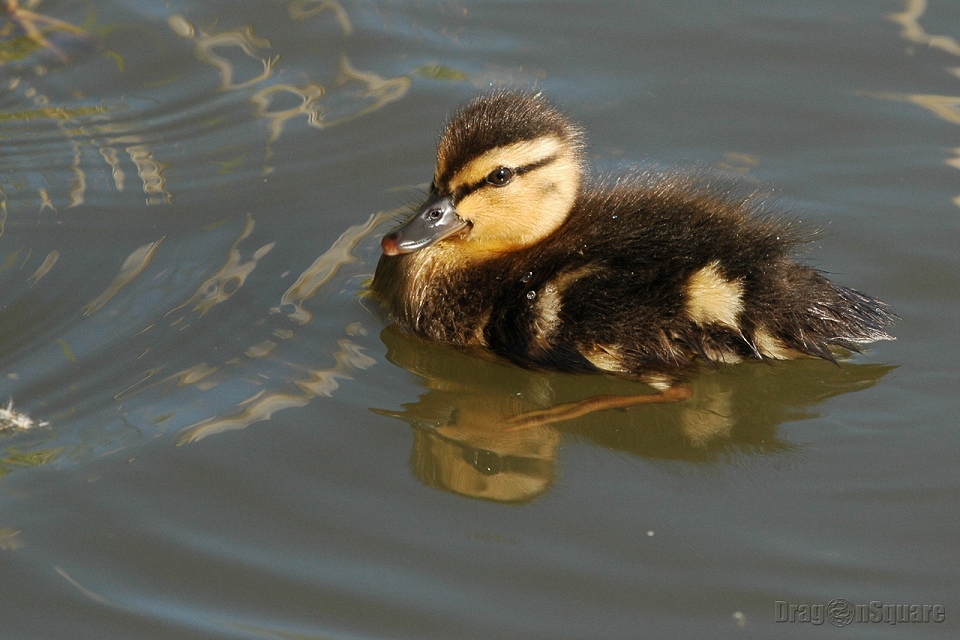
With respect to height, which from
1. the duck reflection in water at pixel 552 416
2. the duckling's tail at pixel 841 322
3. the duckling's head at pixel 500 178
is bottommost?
the duck reflection in water at pixel 552 416

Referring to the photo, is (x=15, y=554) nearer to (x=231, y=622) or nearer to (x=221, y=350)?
(x=231, y=622)

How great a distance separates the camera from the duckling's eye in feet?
11.9

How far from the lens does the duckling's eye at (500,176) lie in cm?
363

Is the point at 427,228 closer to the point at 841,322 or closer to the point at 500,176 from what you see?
the point at 500,176

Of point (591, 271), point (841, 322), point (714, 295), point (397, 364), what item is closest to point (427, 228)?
point (397, 364)

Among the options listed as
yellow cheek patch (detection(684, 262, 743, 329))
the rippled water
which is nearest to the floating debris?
the rippled water

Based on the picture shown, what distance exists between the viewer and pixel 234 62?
520cm

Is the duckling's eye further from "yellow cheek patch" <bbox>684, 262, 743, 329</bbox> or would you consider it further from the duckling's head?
"yellow cheek patch" <bbox>684, 262, 743, 329</bbox>

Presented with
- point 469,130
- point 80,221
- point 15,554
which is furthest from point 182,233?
point 15,554

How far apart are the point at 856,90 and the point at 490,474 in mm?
2497

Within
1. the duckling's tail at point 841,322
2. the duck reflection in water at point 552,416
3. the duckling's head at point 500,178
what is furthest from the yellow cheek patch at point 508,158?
the duckling's tail at point 841,322

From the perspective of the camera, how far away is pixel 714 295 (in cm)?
335

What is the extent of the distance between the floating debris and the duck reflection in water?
0.90m

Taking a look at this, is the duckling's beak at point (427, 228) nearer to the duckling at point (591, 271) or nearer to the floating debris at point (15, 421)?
the duckling at point (591, 271)
